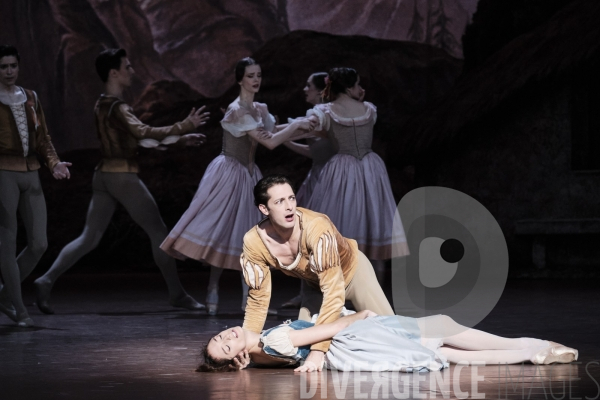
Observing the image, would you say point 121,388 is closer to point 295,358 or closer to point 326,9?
point 295,358

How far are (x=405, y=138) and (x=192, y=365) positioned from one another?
7617mm

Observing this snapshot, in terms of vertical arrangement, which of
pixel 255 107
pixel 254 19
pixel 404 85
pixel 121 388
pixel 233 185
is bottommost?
pixel 121 388

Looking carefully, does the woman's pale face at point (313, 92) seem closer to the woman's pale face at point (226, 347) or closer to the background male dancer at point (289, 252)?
the background male dancer at point (289, 252)

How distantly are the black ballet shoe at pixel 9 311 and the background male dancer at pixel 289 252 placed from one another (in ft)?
7.94

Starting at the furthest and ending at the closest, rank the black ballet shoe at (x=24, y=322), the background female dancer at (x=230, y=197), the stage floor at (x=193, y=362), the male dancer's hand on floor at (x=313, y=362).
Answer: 1. the background female dancer at (x=230, y=197)
2. the black ballet shoe at (x=24, y=322)
3. the male dancer's hand on floor at (x=313, y=362)
4. the stage floor at (x=193, y=362)

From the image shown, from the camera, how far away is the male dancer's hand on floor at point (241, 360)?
4238mm

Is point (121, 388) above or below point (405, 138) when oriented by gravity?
below

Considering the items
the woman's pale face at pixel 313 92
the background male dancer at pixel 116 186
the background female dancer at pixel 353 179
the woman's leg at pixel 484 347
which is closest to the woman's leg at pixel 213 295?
the background male dancer at pixel 116 186

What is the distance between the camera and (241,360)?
4.26m

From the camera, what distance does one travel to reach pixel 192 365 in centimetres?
443

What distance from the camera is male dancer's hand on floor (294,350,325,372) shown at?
13.8 ft

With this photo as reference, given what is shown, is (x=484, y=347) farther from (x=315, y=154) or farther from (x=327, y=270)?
(x=315, y=154)

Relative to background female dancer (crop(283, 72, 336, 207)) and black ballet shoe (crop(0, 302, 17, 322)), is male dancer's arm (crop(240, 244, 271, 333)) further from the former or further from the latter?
background female dancer (crop(283, 72, 336, 207))

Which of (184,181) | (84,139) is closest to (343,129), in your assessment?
(184,181)
